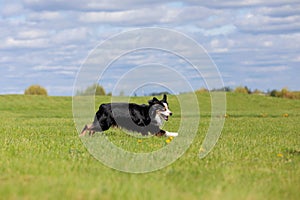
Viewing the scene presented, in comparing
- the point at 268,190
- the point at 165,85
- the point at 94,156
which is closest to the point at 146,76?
the point at 165,85

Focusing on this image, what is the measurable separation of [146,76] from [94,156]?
243 centimetres

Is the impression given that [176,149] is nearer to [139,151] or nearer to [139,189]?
[139,151]

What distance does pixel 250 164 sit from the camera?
35.0 feet

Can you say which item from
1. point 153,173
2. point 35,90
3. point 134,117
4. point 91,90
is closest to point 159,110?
point 134,117

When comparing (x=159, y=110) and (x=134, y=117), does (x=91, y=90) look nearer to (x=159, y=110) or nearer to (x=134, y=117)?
(x=134, y=117)

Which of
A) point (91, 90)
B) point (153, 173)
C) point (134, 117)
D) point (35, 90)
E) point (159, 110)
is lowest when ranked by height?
point (153, 173)

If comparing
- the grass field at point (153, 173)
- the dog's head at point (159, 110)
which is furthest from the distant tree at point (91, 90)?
the dog's head at point (159, 110)

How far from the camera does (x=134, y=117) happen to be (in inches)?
655

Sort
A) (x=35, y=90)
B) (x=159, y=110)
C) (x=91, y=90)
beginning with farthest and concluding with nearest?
1. (x=35, y=90)
2. (x=159, y=110)
3. (x=91, y=90)

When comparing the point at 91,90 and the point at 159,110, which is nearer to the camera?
the point at 91,90

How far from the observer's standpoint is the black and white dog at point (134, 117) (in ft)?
54.0

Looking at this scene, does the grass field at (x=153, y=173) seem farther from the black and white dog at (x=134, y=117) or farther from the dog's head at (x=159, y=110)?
the dog's head at (x=159, y=110)

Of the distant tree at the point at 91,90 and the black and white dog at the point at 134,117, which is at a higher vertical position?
the distant tree at the point at 91,90

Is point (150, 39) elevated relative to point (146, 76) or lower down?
elevated
